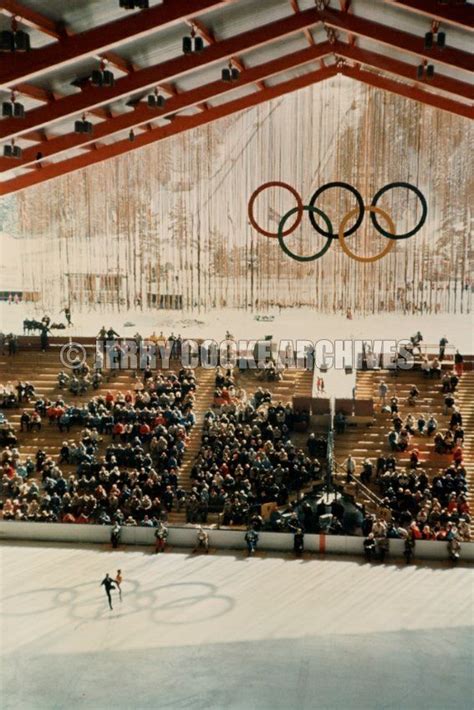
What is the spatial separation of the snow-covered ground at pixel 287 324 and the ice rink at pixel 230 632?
7.22m

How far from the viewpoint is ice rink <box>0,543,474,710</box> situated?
10.7 m

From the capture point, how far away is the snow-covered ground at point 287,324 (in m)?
21.2

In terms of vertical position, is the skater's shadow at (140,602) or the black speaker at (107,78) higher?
the black speaker at (107,78)

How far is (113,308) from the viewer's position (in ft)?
73.0

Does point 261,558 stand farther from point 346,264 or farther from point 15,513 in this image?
point 346,264

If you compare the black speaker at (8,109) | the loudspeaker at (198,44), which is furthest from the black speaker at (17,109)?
the loudspeaker at (198,44)

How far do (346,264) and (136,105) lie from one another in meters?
6.65

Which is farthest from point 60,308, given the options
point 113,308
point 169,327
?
point 169,327

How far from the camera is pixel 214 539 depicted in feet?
54.0

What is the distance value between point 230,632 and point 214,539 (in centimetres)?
399

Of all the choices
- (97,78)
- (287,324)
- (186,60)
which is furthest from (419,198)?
(97,78)

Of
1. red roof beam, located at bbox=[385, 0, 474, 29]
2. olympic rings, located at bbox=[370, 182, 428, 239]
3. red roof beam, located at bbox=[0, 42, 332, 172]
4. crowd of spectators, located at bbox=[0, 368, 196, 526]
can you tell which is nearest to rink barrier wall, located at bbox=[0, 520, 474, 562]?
crowd of spectators, located at bbox=[0, 368, 196, 526]

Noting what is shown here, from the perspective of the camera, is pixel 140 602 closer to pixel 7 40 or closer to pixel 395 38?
pixel 7 40

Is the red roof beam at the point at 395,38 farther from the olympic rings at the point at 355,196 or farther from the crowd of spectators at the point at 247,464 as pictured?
the crowd of spectators at the point at 247,464
